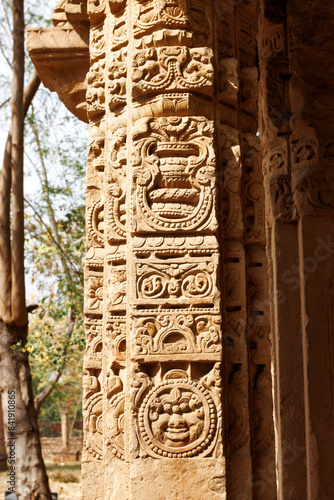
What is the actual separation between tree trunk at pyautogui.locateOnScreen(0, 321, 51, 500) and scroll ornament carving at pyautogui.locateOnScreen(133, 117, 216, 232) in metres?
5.21

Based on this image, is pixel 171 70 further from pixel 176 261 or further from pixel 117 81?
pixel 176 261

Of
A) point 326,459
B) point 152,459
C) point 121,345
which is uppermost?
point 121,345

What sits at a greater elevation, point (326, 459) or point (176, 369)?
point (176, 369)

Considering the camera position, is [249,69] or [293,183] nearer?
[249,69]

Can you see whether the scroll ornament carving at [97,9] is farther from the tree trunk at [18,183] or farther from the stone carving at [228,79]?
the tree trunk at [18,183]

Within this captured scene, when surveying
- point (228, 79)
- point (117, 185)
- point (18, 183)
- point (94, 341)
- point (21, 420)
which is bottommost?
point (21, 420)

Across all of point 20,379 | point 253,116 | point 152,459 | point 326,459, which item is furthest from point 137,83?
point 20,379

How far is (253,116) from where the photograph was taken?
3.17m

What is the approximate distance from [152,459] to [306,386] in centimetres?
140

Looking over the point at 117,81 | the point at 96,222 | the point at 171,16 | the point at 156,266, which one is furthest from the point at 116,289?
the point at 171,16

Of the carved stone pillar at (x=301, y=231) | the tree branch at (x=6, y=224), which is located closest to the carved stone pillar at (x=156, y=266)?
the carved stone pillar at (x=301, y=231)

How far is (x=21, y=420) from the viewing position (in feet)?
24.6

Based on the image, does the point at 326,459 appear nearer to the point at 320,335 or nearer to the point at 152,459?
the point at 320,335

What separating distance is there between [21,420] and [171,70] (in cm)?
573
